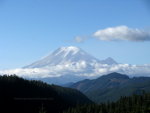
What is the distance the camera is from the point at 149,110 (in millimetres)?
191625

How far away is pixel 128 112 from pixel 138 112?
39.9ft

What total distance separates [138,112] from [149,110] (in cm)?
745

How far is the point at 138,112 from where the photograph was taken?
187250 mm

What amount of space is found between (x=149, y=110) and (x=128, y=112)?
1186 centimetres

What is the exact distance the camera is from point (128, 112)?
652 feet
